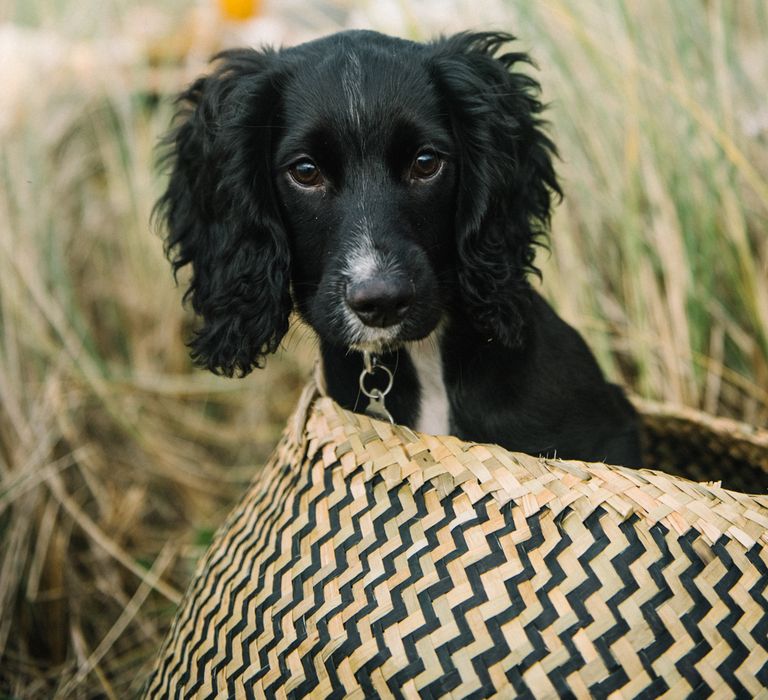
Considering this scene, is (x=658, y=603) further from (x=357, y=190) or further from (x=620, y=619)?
(x=357, y=190)

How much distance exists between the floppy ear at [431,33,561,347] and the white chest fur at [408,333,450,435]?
6.6 inches

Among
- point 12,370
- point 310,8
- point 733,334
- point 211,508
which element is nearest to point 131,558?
point 211,508

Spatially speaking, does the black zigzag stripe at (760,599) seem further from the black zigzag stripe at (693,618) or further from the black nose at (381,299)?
the black nose at (381,299)

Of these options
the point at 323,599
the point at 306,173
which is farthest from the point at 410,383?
the point at 323,599

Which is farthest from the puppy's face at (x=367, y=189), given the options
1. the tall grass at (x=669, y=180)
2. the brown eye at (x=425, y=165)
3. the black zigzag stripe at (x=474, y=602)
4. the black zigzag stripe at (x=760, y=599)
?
the tall grass at (x=669, y=180)

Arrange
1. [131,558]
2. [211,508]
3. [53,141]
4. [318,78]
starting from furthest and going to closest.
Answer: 1. [53,141]
2. [211,508]
3. [131,558]
4. [318,78]

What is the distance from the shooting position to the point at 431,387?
2219 mm

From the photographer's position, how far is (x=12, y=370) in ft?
10.4

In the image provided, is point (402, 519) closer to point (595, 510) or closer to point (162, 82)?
point (595, 510)

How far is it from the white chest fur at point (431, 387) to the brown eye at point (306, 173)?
496mm

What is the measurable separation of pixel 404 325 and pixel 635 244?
1.37m

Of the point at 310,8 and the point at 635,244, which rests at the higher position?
the point at 310,8

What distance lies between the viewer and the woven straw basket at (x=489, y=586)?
4.83 feet

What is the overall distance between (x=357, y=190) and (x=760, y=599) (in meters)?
1.16
